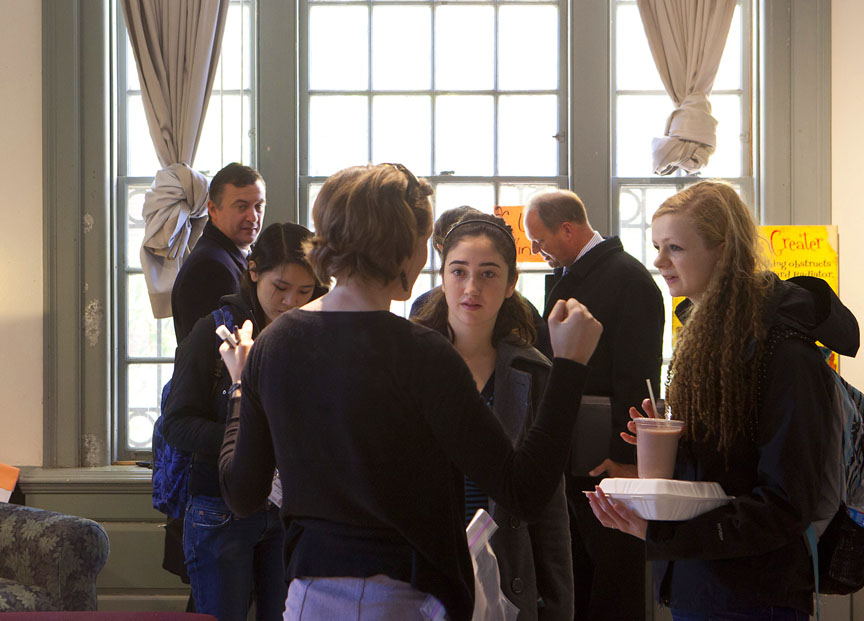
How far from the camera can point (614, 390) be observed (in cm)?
291

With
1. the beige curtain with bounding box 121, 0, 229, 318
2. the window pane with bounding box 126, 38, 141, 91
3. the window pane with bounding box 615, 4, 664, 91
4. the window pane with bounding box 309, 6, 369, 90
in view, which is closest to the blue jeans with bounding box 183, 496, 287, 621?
the beige curtain with bounding box 121, 0, 229, 318

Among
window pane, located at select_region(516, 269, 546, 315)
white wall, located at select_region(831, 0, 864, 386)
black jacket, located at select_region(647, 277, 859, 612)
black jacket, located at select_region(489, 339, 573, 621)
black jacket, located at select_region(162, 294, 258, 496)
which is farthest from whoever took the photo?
window pane, located at select_region(516, 269, 546, 315)

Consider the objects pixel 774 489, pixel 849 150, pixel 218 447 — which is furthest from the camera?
pixel 849 150

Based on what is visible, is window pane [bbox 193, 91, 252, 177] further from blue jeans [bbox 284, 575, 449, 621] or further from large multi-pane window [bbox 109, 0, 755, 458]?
blue jeans [bbox 284, 575, 449, 621]

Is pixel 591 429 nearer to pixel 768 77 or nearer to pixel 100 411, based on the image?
pixel 768 77

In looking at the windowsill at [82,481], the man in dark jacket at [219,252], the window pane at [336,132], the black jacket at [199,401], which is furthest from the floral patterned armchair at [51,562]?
the window pane at [336,132]

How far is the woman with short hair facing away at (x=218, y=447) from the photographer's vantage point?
2217mm

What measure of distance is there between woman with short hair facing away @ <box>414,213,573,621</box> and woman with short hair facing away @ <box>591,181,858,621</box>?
31 cm

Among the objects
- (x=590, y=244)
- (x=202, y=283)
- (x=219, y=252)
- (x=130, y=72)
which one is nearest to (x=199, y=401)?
(x=202, y=283)

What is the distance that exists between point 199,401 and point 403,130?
7.01 ft

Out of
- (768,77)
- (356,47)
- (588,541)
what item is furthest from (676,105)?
(588,541)

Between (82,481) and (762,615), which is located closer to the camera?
(762,615)

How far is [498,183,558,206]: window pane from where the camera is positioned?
397 cm

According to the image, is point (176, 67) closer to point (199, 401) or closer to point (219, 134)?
point (219, 134)
